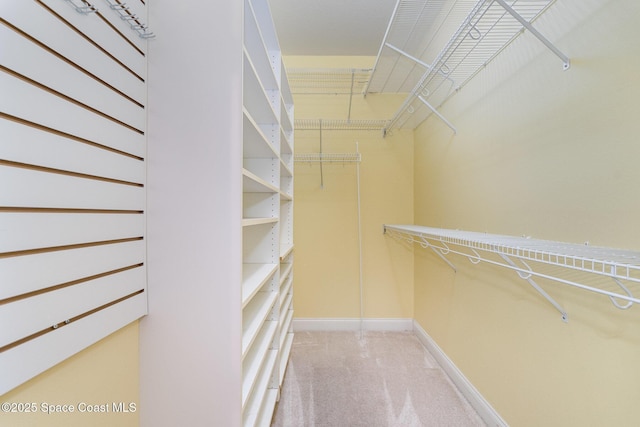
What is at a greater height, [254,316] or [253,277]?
[253,277]

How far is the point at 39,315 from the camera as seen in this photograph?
566 mm

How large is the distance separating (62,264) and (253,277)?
2.52 ft

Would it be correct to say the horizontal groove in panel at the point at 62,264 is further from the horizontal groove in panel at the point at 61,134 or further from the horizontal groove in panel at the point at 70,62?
the horizontal groove in panel at the point at 70,62

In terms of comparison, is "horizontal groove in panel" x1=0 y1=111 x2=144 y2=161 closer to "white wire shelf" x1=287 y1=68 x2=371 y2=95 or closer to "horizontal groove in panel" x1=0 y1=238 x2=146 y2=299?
"horizontal groove in panel" x1=0 y1=238 x2=146 y2=299

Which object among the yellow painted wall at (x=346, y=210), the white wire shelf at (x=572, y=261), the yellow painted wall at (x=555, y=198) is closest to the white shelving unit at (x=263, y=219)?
the yellow painted wall at (x=346, y=210)

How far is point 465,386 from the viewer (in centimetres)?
167

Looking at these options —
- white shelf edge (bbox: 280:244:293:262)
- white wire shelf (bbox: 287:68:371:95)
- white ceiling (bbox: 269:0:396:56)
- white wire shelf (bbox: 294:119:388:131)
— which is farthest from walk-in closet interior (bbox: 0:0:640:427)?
white wire shelf (bbox: 294:119:388:131)

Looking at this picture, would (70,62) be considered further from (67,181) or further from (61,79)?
(67,181)

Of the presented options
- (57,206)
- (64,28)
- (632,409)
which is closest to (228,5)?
(64,28)

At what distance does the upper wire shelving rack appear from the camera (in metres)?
1.09

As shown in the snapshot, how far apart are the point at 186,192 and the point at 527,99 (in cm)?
147

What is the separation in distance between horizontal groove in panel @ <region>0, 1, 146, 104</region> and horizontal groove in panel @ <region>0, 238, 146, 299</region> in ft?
1.52

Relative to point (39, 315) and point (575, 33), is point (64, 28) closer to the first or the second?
point (39, 315)

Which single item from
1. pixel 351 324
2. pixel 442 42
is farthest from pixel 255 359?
pixel 442 42
